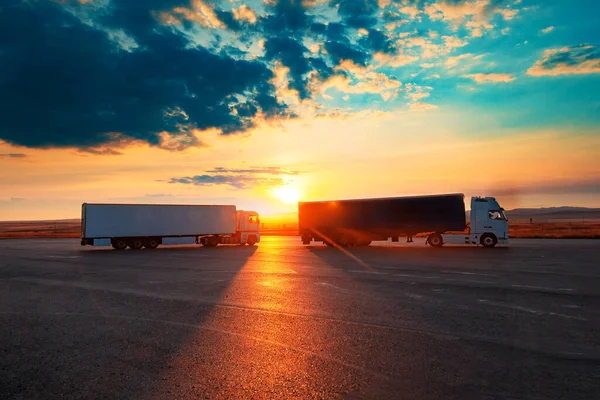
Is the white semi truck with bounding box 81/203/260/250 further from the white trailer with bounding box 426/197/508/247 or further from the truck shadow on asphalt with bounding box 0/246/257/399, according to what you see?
the white trailer with bounding box 426/197/508/247

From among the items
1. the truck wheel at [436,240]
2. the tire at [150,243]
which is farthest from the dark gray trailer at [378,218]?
the tire at [150,243]

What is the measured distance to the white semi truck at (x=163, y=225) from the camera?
30484mm

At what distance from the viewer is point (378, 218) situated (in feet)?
103

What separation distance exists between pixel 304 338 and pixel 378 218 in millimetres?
25015

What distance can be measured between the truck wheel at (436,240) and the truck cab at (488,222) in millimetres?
2226

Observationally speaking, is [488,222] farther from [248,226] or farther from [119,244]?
[119,244]

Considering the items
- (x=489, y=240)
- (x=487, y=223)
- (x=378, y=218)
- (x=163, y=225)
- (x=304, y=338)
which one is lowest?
(x=304, y=338)

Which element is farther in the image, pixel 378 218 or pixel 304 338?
pixel 378 218

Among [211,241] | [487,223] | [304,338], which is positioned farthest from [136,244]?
[304,338]

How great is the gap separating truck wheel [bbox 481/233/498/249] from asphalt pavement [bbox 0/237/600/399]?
14997 mm

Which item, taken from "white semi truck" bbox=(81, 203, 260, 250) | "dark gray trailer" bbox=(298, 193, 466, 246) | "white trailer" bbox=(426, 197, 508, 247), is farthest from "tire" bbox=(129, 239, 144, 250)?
"white trailer" bbox=(426, 197, 508, 247)

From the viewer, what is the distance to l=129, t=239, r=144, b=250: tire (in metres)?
32.2

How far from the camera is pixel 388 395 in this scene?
480cm

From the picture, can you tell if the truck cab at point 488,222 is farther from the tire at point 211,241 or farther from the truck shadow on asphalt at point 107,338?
the truck shadow on asphalt at point 107,338
